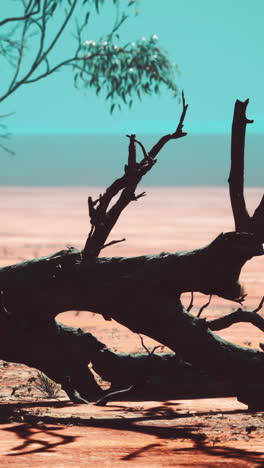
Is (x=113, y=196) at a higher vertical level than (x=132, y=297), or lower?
higher

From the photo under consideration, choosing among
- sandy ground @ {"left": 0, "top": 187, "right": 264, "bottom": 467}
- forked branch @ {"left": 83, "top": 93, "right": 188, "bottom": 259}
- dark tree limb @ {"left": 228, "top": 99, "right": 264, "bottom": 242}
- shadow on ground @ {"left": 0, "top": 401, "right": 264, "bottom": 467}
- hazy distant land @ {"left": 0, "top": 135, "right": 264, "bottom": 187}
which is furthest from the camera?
hazy distant land @ {"left": 0, "top": 135, "right": 264, "bottom": 187}

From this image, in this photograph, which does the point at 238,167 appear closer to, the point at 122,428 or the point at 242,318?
the point at 242,318

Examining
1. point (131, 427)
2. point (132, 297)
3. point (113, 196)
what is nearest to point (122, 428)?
point (131, 427)

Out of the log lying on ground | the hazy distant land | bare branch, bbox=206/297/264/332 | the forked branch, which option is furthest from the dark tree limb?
the hazy distant land

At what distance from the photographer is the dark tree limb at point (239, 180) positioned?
675 cm

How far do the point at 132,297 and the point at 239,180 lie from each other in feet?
3.58

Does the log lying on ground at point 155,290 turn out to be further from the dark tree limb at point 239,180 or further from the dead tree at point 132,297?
the dark tree limb at point 239,180

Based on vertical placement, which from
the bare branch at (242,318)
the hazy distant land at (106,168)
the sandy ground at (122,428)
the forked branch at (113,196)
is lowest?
the sandy ground at (122,428)

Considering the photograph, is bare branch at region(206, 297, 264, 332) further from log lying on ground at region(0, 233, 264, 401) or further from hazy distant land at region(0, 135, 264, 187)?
hazy distant land at region(0, 135, 264, 187)

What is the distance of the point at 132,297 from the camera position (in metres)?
7.04

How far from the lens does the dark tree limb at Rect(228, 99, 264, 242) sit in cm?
675

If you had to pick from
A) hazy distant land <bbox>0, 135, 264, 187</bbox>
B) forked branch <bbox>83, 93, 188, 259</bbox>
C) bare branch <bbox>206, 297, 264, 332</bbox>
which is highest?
hazy distant land <bbox>0, 135, 264, 187</bbox>

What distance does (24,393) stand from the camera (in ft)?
27.8

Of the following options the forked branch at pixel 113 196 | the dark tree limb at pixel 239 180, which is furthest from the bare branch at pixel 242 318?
the forked branch at pixel 113 196
